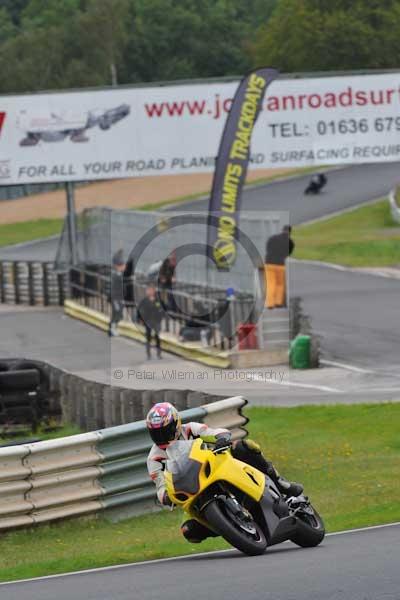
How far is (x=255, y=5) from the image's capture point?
5310 inches

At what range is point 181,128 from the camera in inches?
1459

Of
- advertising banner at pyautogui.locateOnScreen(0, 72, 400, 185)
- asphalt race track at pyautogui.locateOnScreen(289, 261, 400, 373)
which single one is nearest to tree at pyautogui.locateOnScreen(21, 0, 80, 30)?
asphalt race track at pyautogui.locateOnScreen(289, 261, 400, 373)

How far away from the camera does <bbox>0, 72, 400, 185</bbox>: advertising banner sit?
36.7 metres

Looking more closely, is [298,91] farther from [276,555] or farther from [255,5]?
[255,5]

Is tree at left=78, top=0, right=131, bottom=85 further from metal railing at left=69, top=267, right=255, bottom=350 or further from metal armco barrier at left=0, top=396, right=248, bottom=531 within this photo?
metal armco barrier at left=0, top=396, right=248, bottom=531

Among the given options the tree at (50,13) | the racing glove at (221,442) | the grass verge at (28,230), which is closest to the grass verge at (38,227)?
the grass verge at (28,230)

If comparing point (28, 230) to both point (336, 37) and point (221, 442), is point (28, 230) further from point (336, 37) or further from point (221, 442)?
point (221, 442)

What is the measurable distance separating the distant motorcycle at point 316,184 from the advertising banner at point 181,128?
90.9 ft

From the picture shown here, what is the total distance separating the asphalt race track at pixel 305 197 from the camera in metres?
60.7

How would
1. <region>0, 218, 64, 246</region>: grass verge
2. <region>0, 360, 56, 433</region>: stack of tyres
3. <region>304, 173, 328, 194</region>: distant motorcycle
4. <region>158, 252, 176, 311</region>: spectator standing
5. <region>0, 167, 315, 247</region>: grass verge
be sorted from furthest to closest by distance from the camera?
<region>304, 173, 328, 194</region>: distant motorcycle < <region>0, 167, 315, 247</region>: grass verge < <region>0, 218, 64, 246</region>: grass verge < <region>158, 252, 176, 311</region>: spectator standing < <region>0, 360, 56, 433</region>: stack of tyres

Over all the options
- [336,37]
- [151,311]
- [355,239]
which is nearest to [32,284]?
[151,311]

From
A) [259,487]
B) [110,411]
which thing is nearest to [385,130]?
[110,411]

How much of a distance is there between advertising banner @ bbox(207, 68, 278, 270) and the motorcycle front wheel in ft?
61.7

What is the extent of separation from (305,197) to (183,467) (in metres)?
56.5
